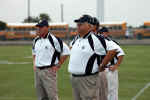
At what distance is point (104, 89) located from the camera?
6957 mm

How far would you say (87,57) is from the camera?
225 inches

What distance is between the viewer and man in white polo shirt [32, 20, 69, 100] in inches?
289

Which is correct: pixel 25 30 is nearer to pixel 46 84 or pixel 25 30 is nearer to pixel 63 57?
pixel 63 57

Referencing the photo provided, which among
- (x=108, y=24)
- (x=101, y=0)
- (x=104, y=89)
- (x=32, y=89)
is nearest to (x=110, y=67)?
(x=104, y=89)

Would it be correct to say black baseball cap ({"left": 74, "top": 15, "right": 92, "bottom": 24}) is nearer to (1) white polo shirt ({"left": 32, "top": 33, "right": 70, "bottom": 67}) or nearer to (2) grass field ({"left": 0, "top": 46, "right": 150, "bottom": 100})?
(1) white polo shirt ({"left": 32, "top": 33, "right": 70, "bottom": 67})

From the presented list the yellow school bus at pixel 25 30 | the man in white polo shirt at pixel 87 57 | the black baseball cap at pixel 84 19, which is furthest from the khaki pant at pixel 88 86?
the yellow school bus at pixel 25 30

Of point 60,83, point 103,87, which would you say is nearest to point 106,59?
point 103,87

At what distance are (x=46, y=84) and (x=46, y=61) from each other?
0.46m

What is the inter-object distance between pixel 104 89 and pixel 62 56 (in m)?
1.17

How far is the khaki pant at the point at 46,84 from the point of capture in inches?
288

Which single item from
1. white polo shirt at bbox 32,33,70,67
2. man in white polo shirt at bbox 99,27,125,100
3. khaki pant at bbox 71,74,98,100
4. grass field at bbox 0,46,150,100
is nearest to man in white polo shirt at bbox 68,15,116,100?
khaki pant at bbox 71,74,98,100

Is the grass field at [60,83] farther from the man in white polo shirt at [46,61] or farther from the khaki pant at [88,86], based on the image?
the khaki pant at [88,86]

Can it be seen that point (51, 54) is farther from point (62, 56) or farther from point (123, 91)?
point (123, 91)

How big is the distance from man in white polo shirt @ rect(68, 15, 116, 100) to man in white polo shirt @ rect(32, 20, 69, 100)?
155 cm
